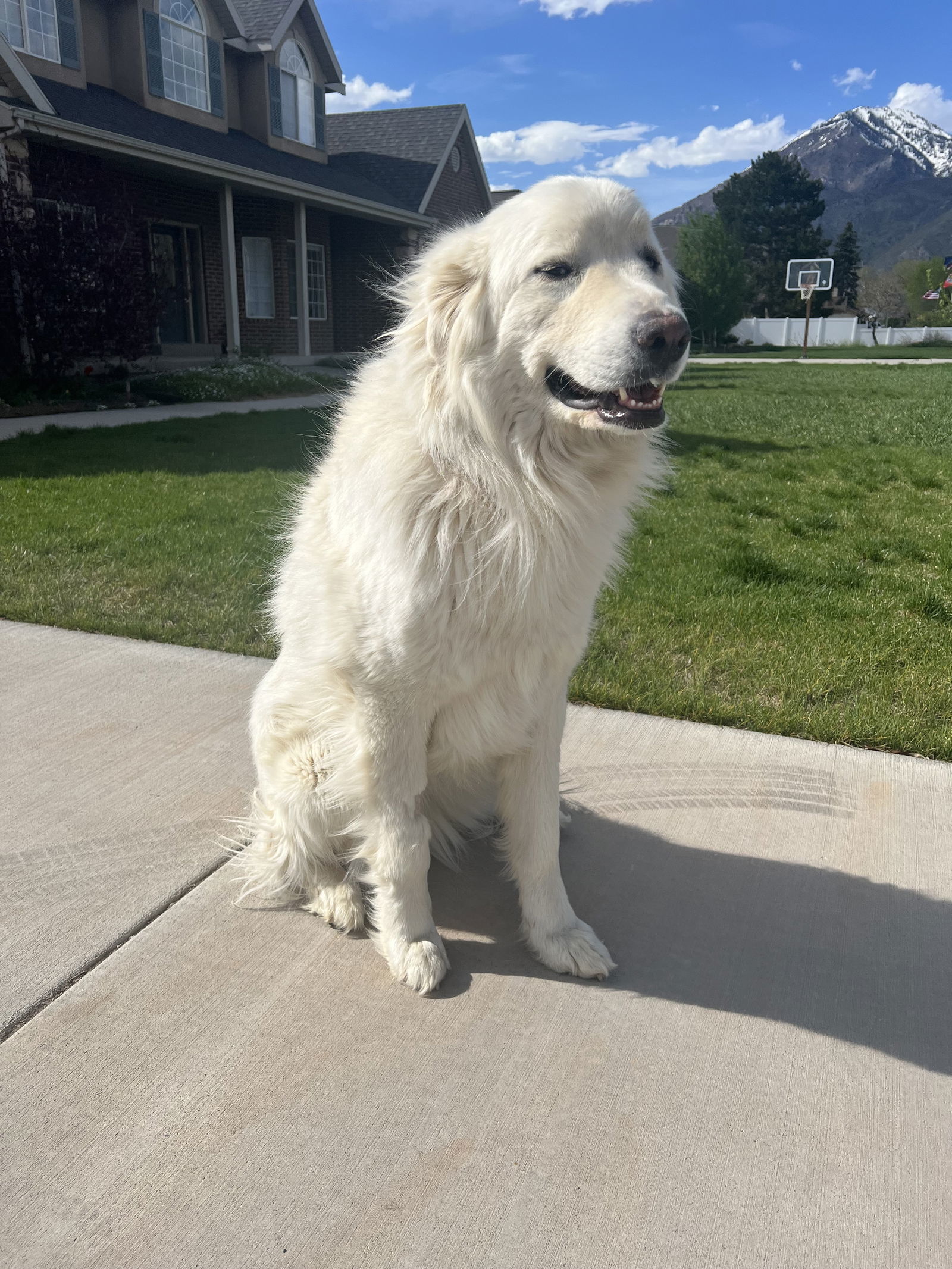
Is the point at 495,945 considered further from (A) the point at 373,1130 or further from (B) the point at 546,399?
(B) the point at 546,399

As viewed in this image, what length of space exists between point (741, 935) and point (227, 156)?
18.0 meters

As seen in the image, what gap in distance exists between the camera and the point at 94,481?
7367mm

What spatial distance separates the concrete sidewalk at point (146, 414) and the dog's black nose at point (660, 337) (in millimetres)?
8615

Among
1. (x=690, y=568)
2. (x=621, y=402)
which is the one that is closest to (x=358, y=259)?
(x=690, y=568)

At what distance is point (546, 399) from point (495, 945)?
139cm

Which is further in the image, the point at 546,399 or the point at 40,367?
the point at 40,367

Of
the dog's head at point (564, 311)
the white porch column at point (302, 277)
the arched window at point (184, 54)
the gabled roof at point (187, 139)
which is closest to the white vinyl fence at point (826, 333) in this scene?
the gabled roof at point (187, 139)

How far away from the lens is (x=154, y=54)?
1655cm

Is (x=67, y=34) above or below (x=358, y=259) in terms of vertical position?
above

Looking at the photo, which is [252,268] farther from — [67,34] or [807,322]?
[807,322]

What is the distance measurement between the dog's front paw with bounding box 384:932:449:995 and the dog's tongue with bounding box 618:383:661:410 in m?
1.35

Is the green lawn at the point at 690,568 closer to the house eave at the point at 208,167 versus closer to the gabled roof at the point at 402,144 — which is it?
the house eave at the point at 208,167

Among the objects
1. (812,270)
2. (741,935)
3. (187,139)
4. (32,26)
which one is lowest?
(741,935)

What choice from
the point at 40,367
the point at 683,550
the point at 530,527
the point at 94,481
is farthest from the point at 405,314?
the point at 40,367
